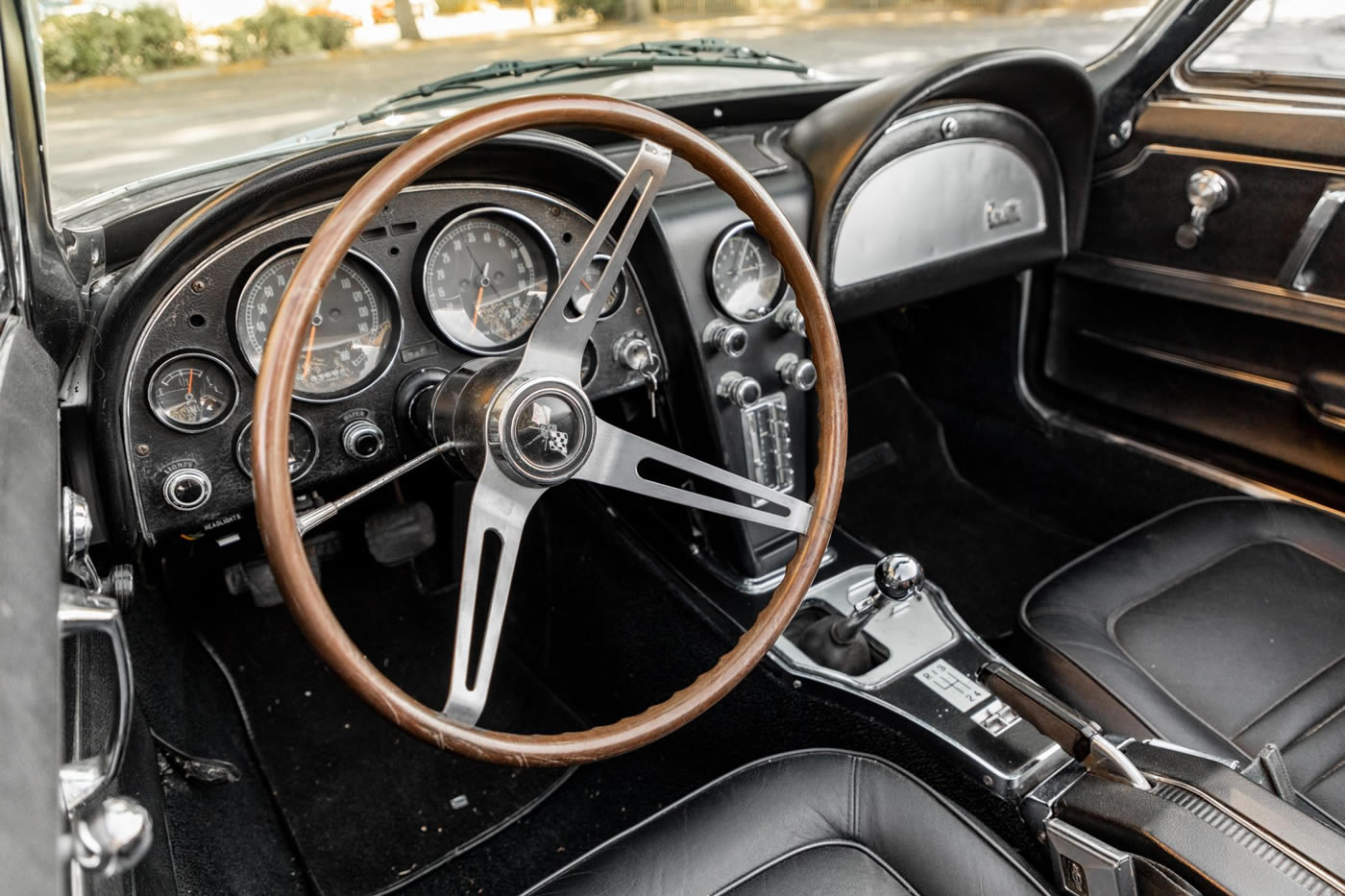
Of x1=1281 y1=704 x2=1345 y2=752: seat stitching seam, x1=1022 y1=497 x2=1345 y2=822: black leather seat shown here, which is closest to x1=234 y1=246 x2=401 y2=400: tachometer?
x1=1022 y1=497 x2=1345 y2=822: black leather seat

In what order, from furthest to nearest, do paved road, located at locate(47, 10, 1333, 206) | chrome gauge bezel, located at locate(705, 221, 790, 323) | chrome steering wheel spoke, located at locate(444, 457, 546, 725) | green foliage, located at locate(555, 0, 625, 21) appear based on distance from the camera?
green foliage, located at locate(555, 0, 625, 21) < chrome gauge bezel, located at locate(705, 221, 790, 323) < paved road, located at locate(47, 10, 1333, 206) < chrome steering wheel spoke, located at locate(444, 457, 546, 725)

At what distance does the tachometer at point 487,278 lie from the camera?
1.58 m

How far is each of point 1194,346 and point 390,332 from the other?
5.85ft

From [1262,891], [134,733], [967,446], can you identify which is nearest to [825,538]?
[1262,891]

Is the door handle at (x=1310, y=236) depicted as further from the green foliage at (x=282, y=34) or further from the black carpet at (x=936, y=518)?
the green foliage at (x=282, y=34)

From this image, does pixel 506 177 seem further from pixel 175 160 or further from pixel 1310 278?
pixel 1310 278

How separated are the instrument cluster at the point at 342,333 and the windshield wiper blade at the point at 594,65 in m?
0.44

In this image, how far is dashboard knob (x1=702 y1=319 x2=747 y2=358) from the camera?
5.91ft

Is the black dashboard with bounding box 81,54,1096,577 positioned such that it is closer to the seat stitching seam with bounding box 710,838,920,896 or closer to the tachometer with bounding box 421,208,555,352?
the tachometer with bounding box 421,208,555,352

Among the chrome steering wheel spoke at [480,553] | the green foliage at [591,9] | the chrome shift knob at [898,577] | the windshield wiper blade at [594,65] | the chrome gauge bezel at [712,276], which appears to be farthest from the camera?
the green foliage at [591,9]

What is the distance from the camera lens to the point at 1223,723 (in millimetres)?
1607

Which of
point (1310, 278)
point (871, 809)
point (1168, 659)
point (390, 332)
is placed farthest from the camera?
point (1310, 278)

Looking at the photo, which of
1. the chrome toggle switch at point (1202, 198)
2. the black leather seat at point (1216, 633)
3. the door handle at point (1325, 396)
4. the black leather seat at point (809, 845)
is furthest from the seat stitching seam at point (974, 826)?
the chrome toggle switch at point (1202, 198)

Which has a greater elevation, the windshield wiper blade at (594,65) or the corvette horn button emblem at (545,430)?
the windshield wiper blade at (594,65)
